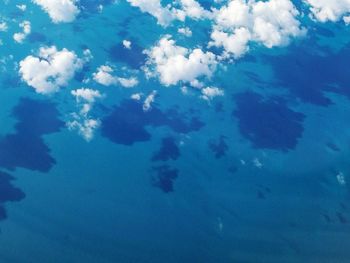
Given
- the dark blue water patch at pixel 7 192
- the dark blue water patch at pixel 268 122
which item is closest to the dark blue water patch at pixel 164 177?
the dark blue water patch at pixel 268 122

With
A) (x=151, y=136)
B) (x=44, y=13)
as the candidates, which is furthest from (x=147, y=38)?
(x=151, y=136)

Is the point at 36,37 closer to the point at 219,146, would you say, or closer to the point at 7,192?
the point at 7,192

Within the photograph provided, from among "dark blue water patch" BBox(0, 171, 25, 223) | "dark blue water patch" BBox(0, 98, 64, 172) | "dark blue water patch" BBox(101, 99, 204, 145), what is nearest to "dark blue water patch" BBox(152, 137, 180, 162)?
"dark blue water patch" BBox(101, 99, 204, 145)

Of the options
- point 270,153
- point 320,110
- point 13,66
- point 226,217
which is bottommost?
point 226,217

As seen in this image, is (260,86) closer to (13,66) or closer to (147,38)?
(147,38)

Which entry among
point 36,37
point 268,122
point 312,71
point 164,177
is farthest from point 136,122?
point 312,71

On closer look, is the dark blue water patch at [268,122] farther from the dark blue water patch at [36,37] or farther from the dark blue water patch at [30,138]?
the dark blue water patch at [36,37]
